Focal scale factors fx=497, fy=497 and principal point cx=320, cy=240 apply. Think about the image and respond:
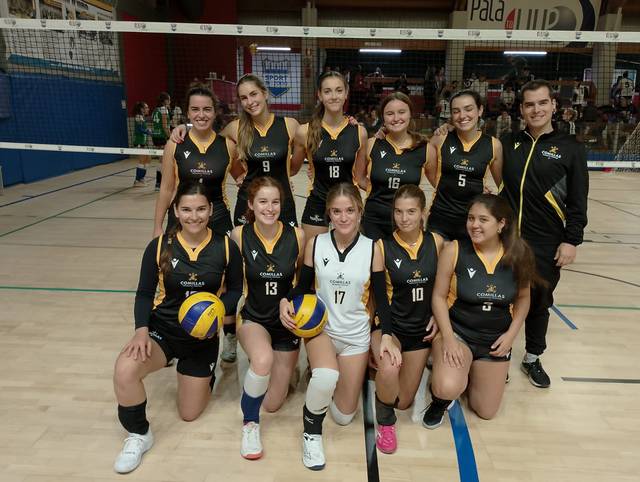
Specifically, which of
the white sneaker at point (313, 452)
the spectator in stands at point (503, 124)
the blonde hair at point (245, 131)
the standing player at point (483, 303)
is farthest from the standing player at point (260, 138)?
the spectator in stands at point (503, 124)

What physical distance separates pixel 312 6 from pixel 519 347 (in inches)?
622

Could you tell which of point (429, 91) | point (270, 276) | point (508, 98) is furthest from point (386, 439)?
point (429, 91)

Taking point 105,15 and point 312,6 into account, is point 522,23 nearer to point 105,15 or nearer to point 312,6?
point 312,6

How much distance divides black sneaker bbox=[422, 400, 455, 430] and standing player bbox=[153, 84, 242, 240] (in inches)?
73.1

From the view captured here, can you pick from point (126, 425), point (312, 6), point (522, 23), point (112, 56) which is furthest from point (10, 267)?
point (522, 23)

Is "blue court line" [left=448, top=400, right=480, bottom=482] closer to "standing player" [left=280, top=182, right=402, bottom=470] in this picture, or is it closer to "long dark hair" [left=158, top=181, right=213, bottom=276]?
"standing player" [left=280, top=182, right=402, bottom=470]

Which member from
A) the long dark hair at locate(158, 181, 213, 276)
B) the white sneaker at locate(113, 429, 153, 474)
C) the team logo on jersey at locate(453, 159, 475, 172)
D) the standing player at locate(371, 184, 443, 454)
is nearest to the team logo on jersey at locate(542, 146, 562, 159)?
the team logo on jersey at locate(453, 159, 475, 172)

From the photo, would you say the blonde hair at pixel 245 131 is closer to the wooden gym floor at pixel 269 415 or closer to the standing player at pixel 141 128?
the wooden gym floor at pixel 269 415

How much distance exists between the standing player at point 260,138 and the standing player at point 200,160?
0.31ft

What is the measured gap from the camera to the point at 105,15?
13242 mm

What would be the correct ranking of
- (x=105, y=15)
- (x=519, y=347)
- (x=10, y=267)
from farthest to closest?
1. (x=105, y=15)
2. (x=10, y=267)
3. (x=519, y=347)

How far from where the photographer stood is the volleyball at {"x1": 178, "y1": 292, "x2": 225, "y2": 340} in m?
2.60

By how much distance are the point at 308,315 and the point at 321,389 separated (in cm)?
38

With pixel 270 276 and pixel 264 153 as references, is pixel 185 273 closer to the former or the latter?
pixel 270 276
